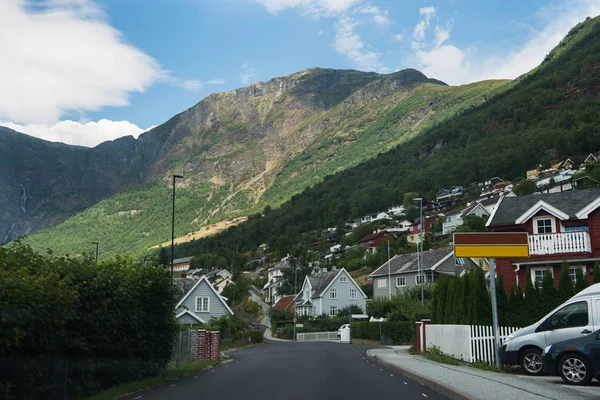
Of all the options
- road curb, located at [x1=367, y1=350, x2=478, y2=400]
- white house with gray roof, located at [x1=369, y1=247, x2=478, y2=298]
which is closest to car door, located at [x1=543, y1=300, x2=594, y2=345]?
road curb, located at [x1=367, y1=350, x2=478, y2=400]

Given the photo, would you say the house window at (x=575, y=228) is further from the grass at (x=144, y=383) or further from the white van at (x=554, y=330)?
the grass at (x=144, y=383)

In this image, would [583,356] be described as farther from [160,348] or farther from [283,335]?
[283,335]

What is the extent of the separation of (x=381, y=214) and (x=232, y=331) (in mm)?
109483

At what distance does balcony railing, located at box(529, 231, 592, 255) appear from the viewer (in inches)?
1092

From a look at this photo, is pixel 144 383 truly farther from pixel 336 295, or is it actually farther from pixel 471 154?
pixel 471 154

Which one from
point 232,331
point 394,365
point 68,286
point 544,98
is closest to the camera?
point 68,286

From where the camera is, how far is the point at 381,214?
519 ft

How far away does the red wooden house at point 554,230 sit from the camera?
27.9 m

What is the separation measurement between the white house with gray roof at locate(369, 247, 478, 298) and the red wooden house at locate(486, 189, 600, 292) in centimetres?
3111

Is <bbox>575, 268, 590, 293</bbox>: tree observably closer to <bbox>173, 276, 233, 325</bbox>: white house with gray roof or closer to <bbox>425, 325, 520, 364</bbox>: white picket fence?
<bbox>425, 325, 520, 364</bbox>: white picket fence

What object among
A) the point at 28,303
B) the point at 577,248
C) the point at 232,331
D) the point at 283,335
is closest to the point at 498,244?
the point at 577,248

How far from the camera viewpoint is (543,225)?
29891 mm

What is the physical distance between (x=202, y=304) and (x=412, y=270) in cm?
2597

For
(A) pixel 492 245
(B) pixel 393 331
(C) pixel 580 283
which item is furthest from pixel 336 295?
(A) pixel 492 245
